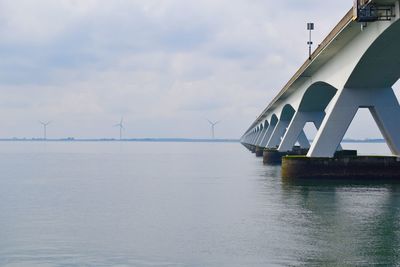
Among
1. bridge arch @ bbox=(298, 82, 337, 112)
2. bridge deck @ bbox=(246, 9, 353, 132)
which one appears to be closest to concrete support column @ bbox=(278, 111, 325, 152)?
bridge arch @ bbox=(298, 82, 337, 112)

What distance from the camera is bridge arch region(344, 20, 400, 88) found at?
3349 cm

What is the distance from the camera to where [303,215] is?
28.0 m

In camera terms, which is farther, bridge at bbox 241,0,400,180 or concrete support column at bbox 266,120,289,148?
concrete support column at bbox 266,120,289,148

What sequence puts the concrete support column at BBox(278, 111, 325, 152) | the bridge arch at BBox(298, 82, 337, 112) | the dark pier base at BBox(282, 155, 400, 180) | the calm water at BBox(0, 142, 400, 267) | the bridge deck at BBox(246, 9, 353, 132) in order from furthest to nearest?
1. the concrete support column at BBox(278, 111, 325, 152)
2. the bridge arch at BBox(298, 82, 337, 112)
3. the dark pier base at BBox(282, 155, 400, 180)
4. the bridge deck at BBox(246, 9, 353, 132)
5. the calm water at BBox(0, 142, 400, 267)

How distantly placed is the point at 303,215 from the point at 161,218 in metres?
6.69

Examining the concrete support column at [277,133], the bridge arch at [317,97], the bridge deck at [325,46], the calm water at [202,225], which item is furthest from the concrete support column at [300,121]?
the calm water at [202,225]

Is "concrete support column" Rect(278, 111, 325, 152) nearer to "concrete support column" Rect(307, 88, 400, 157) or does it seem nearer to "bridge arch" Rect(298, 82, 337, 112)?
"bridge arch" Rect(298, 82, 337, 112)

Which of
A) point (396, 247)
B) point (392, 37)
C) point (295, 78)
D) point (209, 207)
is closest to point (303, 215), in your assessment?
point (209, 207)

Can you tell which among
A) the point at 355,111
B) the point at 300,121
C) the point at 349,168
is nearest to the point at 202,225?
the point at 349,168

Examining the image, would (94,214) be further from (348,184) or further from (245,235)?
(348,184)

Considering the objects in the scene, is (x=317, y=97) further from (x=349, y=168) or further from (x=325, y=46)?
(x=325, y=46)

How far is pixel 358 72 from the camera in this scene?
4062 centimetres

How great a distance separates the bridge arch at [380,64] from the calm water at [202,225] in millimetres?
7412

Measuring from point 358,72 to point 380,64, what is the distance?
1686 mm
